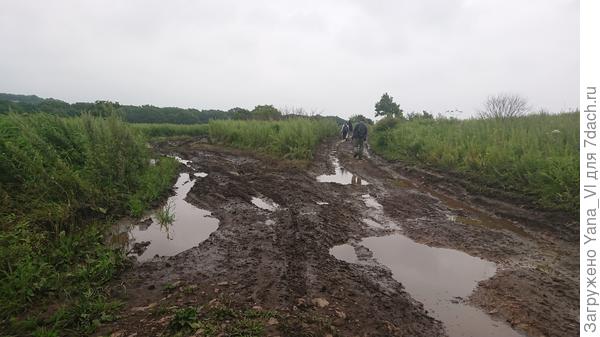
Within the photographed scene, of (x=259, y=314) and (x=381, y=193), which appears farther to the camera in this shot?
(x=381, y=193)

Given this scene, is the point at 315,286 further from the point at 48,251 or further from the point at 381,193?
the point at 381,193

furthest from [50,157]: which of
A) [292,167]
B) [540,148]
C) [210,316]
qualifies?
[540,148]

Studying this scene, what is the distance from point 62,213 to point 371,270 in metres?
4.24

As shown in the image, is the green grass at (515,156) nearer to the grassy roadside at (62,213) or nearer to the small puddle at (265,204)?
the small puddle at (265,204)

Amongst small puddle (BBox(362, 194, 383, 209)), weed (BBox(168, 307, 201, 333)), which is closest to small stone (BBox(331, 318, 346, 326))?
weed (BBox(168, 307, 201, 333))

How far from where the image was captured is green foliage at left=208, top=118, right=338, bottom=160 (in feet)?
42.7

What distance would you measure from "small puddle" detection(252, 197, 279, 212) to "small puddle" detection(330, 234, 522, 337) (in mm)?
2125

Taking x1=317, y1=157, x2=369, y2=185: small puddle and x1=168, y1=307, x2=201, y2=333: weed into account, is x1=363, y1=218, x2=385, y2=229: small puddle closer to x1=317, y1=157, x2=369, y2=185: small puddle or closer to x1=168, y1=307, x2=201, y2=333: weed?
x1=317, y1=157, x2=369, y2=185: small puddle

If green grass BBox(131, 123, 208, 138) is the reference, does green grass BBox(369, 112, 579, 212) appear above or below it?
below

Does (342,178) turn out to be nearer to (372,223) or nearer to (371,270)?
(372,223)

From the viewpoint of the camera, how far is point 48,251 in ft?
12.3

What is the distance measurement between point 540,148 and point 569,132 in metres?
0.96

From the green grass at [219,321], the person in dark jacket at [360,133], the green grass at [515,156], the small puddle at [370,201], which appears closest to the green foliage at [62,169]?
the green grass at [219,321]

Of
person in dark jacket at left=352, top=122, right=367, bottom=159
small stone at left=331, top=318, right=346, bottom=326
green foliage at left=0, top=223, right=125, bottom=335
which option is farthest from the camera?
person in dark jacket at left=352, top=122, right=367, bottom=159
